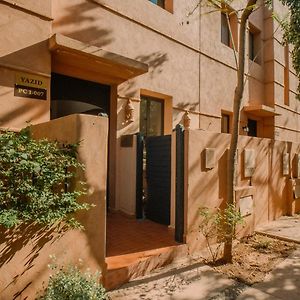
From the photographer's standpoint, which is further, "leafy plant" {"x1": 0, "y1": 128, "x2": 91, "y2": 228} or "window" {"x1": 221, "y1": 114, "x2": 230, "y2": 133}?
"window" {"x1": 221, "y1": 114, "x2": 230, "y2": 133}

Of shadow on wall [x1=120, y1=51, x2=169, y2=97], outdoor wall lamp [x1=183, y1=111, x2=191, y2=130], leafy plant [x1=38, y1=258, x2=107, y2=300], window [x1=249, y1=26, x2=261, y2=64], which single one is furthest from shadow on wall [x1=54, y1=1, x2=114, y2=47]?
window [x1=249, y1=26, x2=261, y2=64]

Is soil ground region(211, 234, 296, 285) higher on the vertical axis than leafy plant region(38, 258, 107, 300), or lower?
lower

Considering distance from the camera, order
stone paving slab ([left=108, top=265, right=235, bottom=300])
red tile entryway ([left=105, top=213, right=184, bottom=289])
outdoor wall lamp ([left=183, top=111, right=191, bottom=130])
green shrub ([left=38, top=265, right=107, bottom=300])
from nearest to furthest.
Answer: green shrub ([left=38, top=265, right=107, bottom=300]), stone paving slab ([left=108, top=265, right=235, bottom=300]), red tile entryway ([left=105, top=213, right=184, bottom=289]), outdoor wall lamp ([left=183, top=111, right=191, bottom=130])

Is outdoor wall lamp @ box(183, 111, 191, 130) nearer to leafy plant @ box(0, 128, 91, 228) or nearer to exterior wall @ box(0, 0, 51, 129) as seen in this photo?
exterior wall @ box(0, 0, 51, 129)

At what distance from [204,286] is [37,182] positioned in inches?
118

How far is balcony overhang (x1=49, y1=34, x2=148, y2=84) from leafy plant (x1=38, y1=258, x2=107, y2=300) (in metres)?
4.11

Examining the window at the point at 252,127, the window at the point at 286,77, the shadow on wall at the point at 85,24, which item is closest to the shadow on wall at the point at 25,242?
the shadow on wall at the point at 85,24

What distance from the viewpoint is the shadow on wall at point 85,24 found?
6570 mm

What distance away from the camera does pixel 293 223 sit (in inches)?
328

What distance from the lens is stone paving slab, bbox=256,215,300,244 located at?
22.9 feet

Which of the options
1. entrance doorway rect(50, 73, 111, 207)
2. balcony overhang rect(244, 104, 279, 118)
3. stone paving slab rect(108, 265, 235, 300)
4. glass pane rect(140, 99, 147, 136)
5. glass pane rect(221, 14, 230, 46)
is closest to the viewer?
stone paving slab rect(108, 265, 235, 300)

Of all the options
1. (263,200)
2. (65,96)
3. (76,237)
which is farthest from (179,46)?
(76,237)

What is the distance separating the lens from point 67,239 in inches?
150

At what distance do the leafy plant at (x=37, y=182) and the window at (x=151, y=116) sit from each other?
4958 mm
